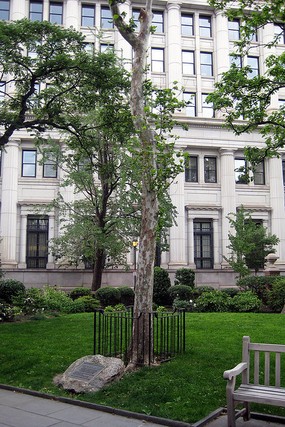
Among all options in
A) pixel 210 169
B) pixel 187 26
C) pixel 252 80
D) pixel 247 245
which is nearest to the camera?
pixel 252 80

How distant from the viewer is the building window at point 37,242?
1358 inches

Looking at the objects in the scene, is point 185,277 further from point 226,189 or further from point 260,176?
point 260,176

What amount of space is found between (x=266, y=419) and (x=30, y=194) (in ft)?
101

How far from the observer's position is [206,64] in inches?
1533

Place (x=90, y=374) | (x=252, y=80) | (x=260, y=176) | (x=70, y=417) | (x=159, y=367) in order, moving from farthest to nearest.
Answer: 1. (x=260, y=176)
2. (x=252, y=80)
3. (x=159, y=367)
4. (x=90, y=374)
5. (x=70, y=417)

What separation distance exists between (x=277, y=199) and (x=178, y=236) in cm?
924

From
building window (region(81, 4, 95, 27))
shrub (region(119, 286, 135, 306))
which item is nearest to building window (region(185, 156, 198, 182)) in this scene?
building window (region(81, 4, 95, 27))

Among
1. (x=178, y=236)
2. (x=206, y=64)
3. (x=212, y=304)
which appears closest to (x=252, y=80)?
(x=212, y=304)

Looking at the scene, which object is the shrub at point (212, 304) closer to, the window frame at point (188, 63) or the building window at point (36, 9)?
the window frame at point (188, 63)

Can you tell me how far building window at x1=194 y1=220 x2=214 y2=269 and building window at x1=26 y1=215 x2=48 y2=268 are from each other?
12.1m

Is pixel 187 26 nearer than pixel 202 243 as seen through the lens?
No

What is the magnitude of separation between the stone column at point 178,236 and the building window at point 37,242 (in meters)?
9.82

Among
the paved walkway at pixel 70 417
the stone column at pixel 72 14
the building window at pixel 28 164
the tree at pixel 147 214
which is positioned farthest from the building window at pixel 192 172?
the paved walkway at pixel 70 417

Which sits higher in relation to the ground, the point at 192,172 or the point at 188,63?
the point at 188,63
